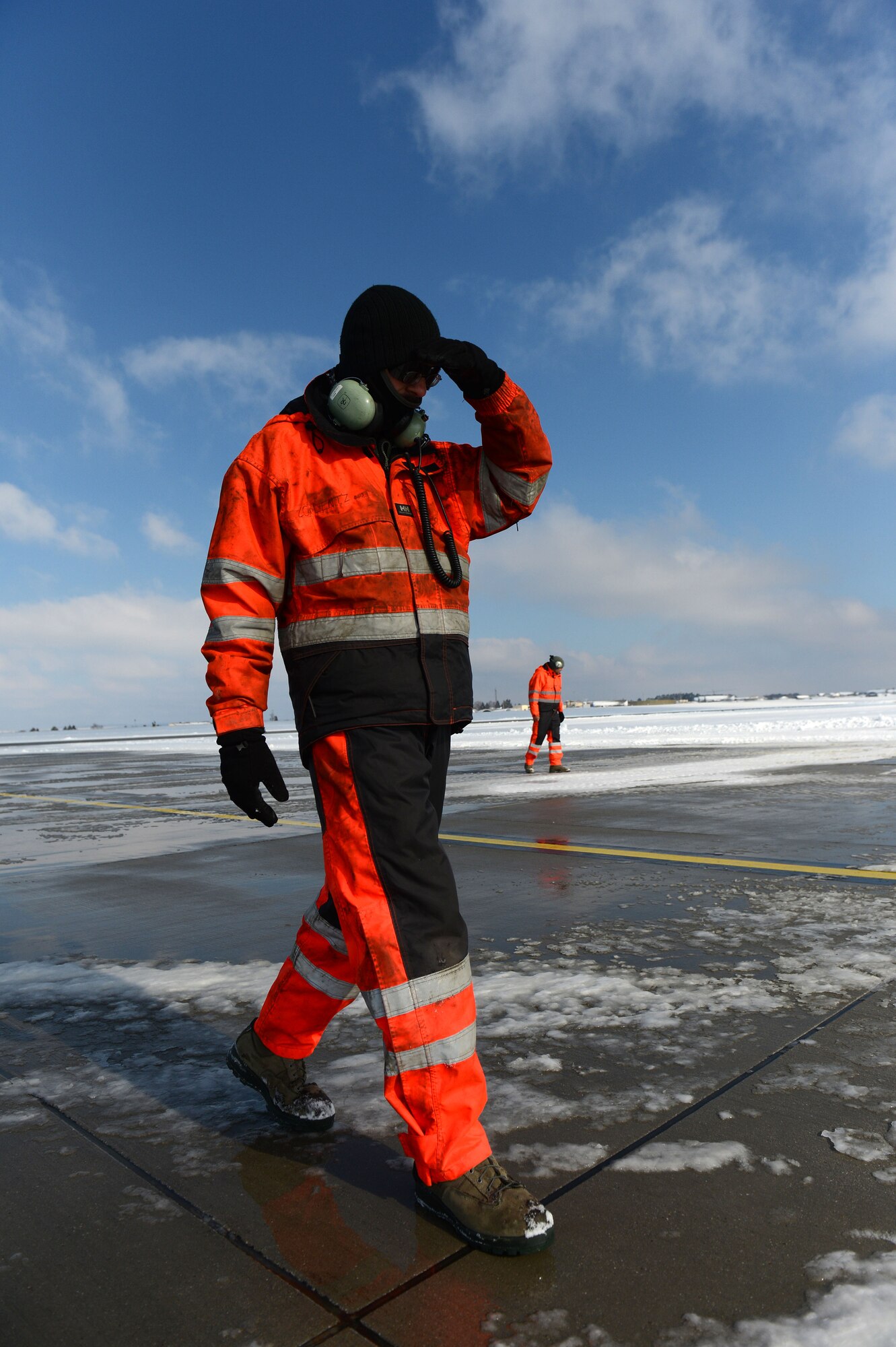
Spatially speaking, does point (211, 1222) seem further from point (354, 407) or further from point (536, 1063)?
point (354, 407)

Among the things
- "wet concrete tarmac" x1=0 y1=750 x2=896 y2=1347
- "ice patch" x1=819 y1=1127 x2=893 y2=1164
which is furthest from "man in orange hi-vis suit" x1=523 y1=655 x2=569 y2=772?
"ice patch" x1=819 y1=1127 x2=893 y2=1164

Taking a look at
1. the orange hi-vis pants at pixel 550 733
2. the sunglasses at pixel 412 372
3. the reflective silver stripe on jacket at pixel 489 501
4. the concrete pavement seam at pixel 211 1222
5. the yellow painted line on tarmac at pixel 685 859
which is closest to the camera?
the concrete pavement seam at pixel 211 1222

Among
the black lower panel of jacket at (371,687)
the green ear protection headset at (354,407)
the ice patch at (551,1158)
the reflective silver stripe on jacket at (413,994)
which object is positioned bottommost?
the ice patch at (551,1158)

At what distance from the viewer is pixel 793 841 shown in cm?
582

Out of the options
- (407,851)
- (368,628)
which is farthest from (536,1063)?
(368,628)

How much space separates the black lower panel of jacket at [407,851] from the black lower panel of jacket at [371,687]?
1.9 inches

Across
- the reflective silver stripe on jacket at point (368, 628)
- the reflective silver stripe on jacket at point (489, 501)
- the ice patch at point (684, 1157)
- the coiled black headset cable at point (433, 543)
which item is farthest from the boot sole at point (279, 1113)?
the reflective silver stripe on jacket at point (489, 501)

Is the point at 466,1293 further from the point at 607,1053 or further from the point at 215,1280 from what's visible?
the point at 607,1053

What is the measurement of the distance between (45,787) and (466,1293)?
44.6 feet

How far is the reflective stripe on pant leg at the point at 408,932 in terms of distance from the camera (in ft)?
5.83

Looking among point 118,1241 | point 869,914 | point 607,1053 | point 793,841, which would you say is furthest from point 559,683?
point 118,1241

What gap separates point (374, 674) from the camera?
6.46 feet

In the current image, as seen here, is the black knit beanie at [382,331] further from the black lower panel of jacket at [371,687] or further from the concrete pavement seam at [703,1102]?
the concrete pavement seam at [703,1102]

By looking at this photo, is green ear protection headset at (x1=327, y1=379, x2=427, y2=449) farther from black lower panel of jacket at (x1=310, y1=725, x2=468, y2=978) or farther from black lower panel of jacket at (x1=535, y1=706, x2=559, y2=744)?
black lower panel of jacket at (x1=535, y1=706, x2=559, y2=744)
